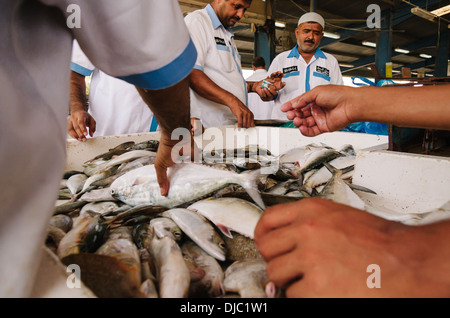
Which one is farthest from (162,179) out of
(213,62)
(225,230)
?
(213,62)

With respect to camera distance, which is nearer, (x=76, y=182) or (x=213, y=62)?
(x=76, y=182)

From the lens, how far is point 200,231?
36.2 inches

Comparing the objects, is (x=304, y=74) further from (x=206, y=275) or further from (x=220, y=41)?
(x=206, y=275)

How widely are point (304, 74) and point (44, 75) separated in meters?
3.81

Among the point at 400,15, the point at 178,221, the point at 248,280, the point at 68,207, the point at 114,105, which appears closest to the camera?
the point at 248,280

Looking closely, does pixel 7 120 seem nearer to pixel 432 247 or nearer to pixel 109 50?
pixel 109 50

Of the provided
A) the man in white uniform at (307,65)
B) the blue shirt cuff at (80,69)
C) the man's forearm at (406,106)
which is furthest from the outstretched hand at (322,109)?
the man in white uniform at (307,65)

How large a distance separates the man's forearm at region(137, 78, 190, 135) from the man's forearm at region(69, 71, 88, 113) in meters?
1.63

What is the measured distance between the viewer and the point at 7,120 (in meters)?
0.49

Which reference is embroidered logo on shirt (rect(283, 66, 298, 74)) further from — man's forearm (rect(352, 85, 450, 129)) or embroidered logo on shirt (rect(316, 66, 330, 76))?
man's forearm (rect(352, 85, 450, 129))

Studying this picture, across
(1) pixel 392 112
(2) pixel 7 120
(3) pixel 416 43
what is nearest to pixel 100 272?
(2) pixel 7 120

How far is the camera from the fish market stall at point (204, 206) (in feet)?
2.22

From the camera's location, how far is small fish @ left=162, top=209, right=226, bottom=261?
86 cm
